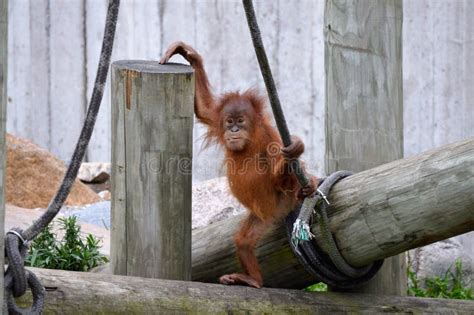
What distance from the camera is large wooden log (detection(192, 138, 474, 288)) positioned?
3363 mm

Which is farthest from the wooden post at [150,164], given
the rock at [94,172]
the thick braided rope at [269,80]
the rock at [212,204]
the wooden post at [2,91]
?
the rock at [94,172]

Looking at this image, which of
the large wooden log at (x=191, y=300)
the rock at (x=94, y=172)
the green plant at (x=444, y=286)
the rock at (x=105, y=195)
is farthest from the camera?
the rock at (x=94, y=172)

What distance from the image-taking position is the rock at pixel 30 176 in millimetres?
7344

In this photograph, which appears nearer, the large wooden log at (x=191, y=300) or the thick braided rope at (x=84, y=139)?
the thick braided rope at (x=84, y=139)

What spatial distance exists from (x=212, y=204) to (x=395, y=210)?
264 cm

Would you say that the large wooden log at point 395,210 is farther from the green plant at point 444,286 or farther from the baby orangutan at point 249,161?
the green plant at point 444,286

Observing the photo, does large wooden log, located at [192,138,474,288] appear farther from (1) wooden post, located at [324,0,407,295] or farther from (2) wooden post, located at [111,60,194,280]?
(2) wooden post, located at [111,60,194,280]

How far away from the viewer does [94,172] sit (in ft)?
26.1

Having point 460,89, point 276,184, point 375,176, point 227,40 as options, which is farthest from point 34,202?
point 375,176

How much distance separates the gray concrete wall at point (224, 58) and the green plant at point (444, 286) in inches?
58.7

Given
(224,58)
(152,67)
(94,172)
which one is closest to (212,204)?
(224,58)

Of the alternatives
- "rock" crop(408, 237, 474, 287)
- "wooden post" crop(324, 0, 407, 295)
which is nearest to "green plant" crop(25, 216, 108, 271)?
"wooden post" crop(324, 0, 407, 295)

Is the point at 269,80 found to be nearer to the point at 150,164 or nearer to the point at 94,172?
the point at 150,164

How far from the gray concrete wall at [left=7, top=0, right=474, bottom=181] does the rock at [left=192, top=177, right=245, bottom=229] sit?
361 millimetres
